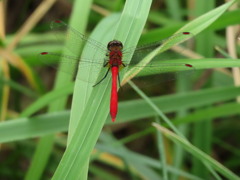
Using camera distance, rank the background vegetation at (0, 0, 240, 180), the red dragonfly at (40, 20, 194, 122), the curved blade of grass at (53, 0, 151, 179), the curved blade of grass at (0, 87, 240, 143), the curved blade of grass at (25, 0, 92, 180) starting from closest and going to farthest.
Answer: the curved blade of grass at (53, 0, 151, 179) → the background vegetation at (0, 0, 240, 180) → the red dragonfly at (40, 20, 194, 122) → the curved blade of grass at (0, 87, 240, 143) → the curved blade of grass at (25, 0, 92, 180)

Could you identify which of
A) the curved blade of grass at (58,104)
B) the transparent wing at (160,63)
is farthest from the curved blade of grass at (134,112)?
the curved blade of grass at (58,104)

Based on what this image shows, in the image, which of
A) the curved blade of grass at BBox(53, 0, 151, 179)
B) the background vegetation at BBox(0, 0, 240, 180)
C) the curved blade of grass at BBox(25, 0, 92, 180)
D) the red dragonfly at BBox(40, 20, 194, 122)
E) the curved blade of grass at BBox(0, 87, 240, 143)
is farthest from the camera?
the curved blade of grass at BBox(25, 0, 92, 180)

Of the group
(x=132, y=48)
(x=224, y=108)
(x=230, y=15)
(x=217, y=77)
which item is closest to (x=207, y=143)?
(x=224, y=108)

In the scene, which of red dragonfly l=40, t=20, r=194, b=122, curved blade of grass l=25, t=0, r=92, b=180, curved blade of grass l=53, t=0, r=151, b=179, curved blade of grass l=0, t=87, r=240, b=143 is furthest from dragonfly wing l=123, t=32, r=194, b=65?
curved blade of grass l=25, t=0, r=92, b=180

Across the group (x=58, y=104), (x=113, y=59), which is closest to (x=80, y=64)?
(x=113, y=59)

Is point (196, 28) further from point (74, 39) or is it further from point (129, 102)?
point (74, 39)

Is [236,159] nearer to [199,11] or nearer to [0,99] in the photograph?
[199,11]

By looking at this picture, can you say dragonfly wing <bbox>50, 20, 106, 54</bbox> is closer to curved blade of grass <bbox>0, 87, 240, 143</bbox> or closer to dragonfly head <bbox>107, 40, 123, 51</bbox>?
dragonfly head <bbox>107, 40, 123, 51</bbox>
